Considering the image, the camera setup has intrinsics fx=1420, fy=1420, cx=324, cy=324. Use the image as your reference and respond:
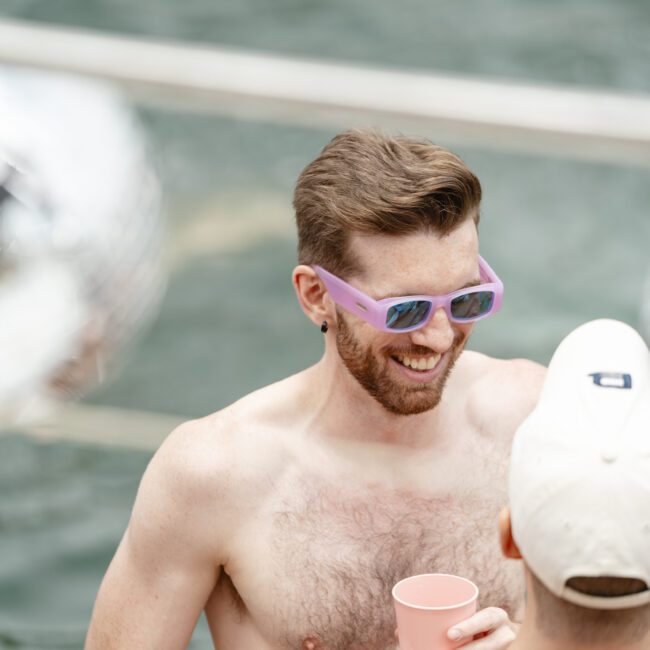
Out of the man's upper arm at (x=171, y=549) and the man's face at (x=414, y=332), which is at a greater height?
the man's face at (x=414, y=332)

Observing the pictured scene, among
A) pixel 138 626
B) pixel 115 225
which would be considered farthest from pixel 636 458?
pixel 115 225

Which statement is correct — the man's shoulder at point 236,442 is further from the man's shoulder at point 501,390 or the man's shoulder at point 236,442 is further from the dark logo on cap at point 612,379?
the dark logo on cap at point 612,379

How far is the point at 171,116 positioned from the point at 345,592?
19.0 ft

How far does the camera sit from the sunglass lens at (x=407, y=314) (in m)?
1.87

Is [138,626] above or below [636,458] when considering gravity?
below

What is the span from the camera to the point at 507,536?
1.52 meters

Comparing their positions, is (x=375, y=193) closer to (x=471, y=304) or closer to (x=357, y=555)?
(x=471, y=304)

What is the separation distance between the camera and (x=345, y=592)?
2039 millimetres

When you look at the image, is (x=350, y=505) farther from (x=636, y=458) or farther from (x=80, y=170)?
(x=80, y=170)

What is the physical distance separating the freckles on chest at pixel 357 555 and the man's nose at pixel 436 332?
12.2 inches

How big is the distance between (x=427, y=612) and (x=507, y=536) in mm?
206

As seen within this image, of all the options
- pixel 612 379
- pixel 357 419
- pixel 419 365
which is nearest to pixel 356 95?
pixel 419 365

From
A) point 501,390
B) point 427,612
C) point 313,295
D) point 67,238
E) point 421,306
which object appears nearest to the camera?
point 427,612

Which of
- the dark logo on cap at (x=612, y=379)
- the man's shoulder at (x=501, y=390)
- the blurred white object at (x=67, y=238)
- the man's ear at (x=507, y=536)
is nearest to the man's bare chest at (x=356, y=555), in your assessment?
the man's shoulder at (x=501, y=390)
